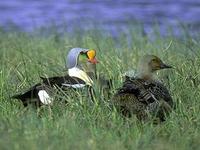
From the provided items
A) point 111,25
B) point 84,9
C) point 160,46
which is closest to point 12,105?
point 160,46

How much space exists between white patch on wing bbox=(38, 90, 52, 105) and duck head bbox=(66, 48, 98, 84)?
1066 mm

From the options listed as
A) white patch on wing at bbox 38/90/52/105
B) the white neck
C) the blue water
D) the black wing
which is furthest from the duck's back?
the blue water

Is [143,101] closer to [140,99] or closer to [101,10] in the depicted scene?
[140,99]

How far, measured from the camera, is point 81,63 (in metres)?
7.89

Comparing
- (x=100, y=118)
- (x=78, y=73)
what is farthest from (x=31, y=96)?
(x=78, y=73)

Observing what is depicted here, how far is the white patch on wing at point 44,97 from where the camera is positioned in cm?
650

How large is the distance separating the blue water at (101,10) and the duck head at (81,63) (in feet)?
25.0

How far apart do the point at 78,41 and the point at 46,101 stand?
4.34 m

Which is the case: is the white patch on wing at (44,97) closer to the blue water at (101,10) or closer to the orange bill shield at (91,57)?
the orange bill shield at (91,57)

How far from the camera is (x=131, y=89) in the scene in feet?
20.0

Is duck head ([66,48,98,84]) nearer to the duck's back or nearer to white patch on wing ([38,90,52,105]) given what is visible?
white patch on wing ([38,90,52,105])

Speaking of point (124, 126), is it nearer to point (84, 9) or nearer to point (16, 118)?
point (16, 118)

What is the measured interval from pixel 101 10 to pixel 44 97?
488 inches

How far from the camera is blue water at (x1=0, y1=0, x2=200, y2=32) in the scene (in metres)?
16.8
